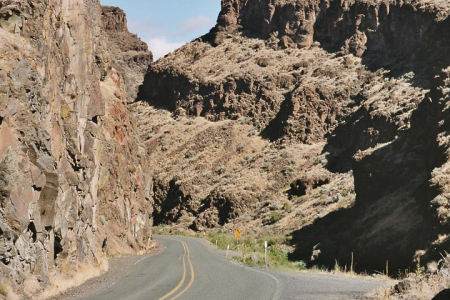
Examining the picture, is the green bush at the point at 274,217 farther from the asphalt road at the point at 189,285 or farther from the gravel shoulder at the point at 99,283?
the asphalt road at the point at 189,285

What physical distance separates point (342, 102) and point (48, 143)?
69.2 metres

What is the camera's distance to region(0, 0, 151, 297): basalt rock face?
52.1 ft

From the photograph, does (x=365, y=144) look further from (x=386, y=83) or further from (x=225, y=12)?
(x=225, y=12)

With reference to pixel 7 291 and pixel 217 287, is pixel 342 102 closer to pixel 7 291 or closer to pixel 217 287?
pixel 217 287

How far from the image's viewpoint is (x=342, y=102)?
83062 millimetres

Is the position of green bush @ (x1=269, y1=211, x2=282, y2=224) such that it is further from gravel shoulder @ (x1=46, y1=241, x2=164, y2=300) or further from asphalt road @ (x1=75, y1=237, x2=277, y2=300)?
asphalt road @ (x1=75, y1=237, x2=277, y2=300)

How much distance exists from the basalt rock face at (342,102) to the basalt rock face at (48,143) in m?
18.0

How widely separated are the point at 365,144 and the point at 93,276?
51.6m

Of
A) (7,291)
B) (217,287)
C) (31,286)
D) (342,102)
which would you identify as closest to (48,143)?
(31,286)

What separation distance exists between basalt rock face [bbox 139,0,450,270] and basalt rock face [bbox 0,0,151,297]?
18015 mm

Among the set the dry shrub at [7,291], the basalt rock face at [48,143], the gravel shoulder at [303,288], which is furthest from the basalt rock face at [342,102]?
the dry shrub at [7,291]

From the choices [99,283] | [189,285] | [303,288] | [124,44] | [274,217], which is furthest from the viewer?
[124,44]

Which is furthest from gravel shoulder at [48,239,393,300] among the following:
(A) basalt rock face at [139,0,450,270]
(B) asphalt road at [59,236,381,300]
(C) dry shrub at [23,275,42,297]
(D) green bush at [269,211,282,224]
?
(D) green bush at [269,211,282,224]

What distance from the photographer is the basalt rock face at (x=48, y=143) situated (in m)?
15.9
